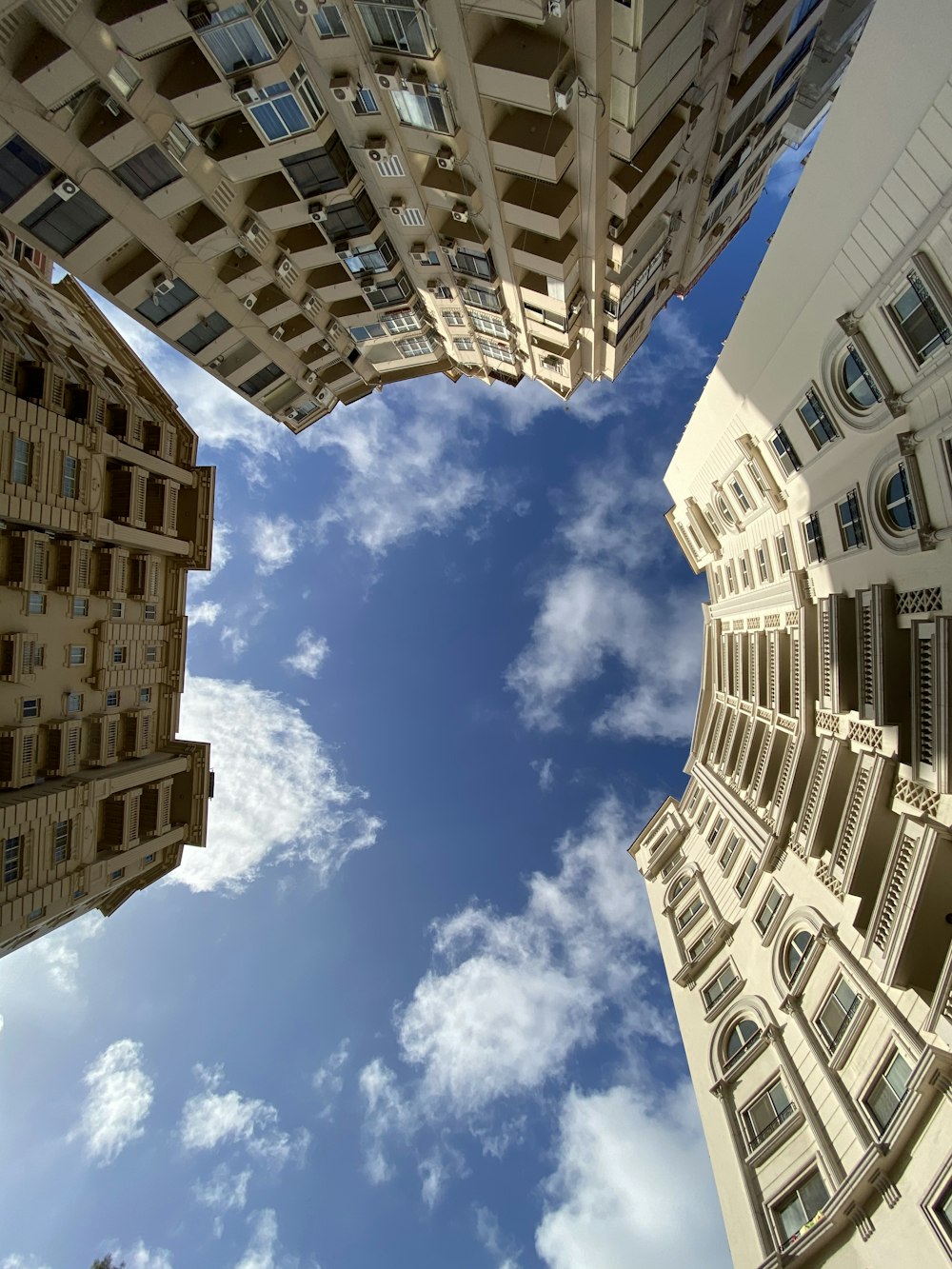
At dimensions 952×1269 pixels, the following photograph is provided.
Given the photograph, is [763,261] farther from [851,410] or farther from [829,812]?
[829,812]

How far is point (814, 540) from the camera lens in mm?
19688

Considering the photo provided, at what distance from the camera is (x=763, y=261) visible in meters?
17.7

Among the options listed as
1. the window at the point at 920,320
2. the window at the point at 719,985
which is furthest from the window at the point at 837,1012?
the window at the point at 920,320

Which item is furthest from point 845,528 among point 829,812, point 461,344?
point 461,344

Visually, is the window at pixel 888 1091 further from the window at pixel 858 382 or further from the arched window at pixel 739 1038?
the window at pixel 858 382

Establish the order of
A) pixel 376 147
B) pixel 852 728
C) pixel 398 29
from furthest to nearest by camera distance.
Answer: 1. pixel 852 728
2. pixel 376 147
3. pixel 398 29

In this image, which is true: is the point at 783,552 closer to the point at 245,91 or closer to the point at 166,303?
the point at 245,91

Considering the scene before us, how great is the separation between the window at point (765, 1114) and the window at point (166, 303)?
32484 mm

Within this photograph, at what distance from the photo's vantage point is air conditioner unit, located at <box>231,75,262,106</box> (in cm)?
1385

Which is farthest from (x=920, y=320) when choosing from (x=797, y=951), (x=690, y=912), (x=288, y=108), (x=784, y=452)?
(x=690, y=912)

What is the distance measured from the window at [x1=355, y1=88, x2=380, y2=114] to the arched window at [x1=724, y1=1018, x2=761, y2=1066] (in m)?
31.9

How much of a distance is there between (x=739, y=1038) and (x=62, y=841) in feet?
78.5

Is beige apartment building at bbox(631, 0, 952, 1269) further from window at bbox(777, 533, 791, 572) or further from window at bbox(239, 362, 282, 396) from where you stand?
window at bbox(239, 362, 282, 396)

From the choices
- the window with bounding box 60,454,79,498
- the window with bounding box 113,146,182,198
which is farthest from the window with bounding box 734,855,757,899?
the window with bounding box 113,146,182,198
